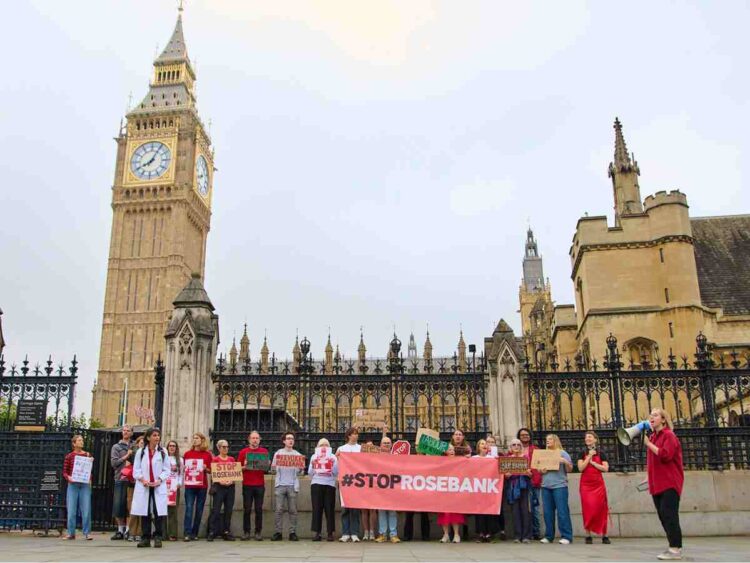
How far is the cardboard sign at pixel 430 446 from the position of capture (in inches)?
460

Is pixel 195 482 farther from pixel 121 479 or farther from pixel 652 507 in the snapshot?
pixel 652 507

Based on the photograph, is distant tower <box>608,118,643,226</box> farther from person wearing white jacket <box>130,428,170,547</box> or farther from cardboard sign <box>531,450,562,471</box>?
person wearing white jacket <box>130,428,170,547</box>

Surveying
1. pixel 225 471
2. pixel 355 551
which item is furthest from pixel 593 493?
pixel 225 471

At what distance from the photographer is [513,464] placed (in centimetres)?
1101

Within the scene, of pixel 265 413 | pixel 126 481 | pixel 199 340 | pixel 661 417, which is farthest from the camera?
pixel 265 413

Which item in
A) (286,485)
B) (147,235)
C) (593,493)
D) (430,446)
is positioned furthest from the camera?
(147,235)

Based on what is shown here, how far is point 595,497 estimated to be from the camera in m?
10.4

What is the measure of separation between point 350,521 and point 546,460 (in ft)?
10.9

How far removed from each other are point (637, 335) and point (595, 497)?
22.1m

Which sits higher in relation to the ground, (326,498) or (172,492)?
(172,492)

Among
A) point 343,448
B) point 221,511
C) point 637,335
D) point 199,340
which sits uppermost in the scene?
point 637,335

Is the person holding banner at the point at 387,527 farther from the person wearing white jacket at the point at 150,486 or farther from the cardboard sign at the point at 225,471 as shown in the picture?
the person wearing white jacket at the point at 150,486

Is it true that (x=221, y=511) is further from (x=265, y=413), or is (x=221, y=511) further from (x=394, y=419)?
(x=265, y=413)

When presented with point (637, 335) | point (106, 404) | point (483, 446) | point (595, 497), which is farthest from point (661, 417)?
point (106, 404)
